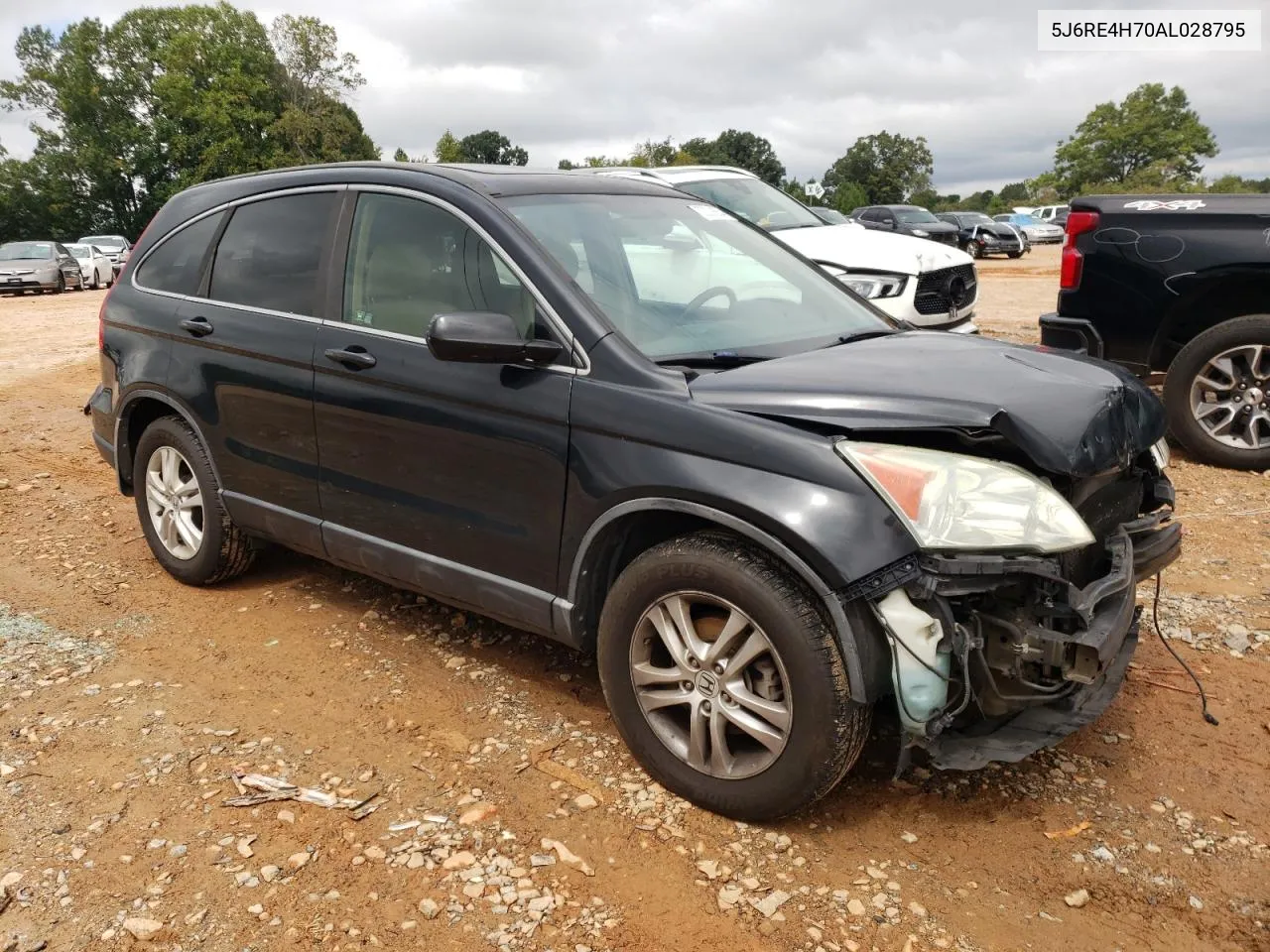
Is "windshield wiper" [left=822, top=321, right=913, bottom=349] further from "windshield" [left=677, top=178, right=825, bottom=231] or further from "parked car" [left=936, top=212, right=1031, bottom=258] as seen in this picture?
"parked car" [left=936, top=212, right=1031, bottom=258]

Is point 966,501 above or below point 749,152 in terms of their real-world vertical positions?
below

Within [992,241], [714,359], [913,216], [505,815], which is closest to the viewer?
[505,815]

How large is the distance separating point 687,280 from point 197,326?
221 centimetres

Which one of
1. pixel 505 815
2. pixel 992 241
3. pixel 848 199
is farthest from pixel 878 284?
pixel 848 199

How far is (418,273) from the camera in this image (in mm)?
3521

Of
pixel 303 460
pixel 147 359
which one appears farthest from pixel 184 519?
pixel 303 460

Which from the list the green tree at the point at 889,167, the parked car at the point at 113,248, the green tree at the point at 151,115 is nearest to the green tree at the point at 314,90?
the green tree at the point at 151,115

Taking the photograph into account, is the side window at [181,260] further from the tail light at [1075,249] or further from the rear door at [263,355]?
the tail light at [1075,249]

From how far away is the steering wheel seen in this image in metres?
3.36

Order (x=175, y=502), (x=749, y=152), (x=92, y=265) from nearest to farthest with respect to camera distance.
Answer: (x=175, y=502) < (x=92, y=265) < (x=749, y=152)

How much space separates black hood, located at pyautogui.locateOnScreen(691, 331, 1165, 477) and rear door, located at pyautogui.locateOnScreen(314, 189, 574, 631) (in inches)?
25.2

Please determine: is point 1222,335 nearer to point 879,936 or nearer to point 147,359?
point 879,936

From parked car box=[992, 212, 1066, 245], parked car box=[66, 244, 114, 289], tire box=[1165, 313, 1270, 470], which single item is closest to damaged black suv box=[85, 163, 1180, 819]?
tire box=[1165, 313, 1270, 470]

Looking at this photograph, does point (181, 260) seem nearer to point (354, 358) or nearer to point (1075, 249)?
point (354, 358)
